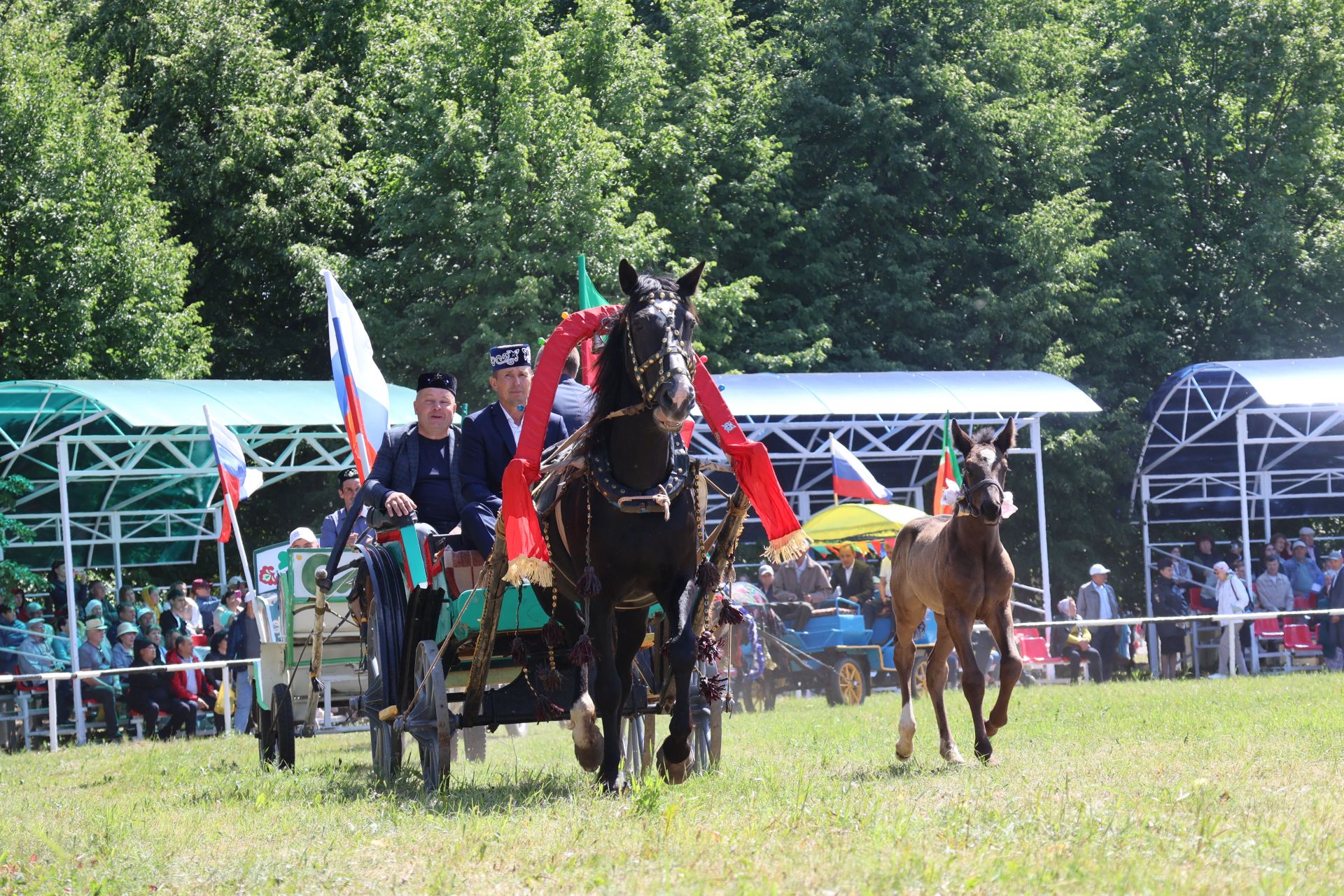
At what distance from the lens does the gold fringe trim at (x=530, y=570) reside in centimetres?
714

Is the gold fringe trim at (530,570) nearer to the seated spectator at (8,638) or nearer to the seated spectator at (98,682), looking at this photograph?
the seated spectator at (98,682)

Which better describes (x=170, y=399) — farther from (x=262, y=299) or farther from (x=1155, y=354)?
(x=1155, y=354)

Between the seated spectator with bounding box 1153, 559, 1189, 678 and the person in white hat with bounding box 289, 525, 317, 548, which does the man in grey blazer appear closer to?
the person in white hat with bounding box 289, 525, 317, 548

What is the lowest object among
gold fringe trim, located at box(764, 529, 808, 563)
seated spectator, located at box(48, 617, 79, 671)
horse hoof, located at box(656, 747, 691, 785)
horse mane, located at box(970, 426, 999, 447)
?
seated spectator, located at box(48, 617, 79, 671)

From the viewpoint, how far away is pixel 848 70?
1268 inches

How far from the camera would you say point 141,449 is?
2188 cm

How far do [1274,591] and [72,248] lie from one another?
19831 mm

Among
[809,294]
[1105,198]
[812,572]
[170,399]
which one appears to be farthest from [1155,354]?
[170,399]

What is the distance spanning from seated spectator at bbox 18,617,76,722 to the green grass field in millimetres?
7951

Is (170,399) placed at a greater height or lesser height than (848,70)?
lesser

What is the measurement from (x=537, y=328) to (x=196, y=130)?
32.5 feet

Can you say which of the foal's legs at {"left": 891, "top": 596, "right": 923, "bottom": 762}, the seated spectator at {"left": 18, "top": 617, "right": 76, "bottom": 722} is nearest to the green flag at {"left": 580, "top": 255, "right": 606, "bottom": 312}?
the foal's legs at {"left": 891, "top": 596, "right": 923, "bottom": 762}

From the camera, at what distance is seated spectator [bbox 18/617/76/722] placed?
62.1 ft

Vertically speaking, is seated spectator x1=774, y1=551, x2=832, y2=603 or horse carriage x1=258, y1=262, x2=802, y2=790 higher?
horse carriage x1=258, y1=262, x2=802, y2=790
